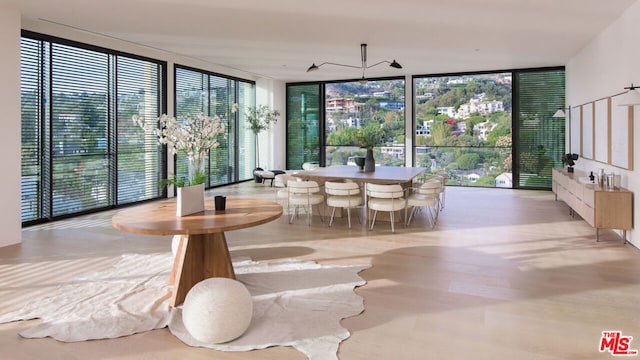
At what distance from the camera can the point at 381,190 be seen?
6406 millimetres

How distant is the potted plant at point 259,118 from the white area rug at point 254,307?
783 centimetres

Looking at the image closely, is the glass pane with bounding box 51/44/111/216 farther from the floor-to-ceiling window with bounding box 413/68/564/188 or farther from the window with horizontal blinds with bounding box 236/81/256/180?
the floor-to-ceiling window with bounding box 413/68/564/188

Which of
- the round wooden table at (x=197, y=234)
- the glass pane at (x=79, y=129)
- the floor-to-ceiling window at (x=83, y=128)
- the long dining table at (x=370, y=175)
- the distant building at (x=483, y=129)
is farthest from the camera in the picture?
the distant building at (x=483, y=129)

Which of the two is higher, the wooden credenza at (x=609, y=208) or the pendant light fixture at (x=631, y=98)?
the pendant light fixture at (x=631, y=98)

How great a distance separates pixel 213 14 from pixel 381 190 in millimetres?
3464

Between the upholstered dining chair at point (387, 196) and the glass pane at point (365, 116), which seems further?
the glass pane at point (365, 116)

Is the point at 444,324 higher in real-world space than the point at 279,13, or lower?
lower

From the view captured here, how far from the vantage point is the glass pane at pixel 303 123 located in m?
13.5

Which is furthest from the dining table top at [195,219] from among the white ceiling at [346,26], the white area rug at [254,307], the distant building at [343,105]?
the distant building at [343,105]

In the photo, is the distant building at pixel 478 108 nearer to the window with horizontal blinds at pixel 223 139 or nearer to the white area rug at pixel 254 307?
the window with horizontal blinds at pixel 223 139

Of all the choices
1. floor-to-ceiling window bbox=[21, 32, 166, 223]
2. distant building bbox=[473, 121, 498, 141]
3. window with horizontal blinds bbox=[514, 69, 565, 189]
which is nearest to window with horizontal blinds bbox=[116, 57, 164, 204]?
floor-to-ceiling window bbox=[21, 32, 166, 223]

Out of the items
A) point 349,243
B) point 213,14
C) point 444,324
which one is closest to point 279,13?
point 213,14

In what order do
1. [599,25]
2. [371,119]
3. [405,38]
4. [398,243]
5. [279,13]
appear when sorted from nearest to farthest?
[398,243]
[279,13]
[599,25]
[405,38]
[371,119]

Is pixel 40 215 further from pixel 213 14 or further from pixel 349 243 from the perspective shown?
pixel 349 243
